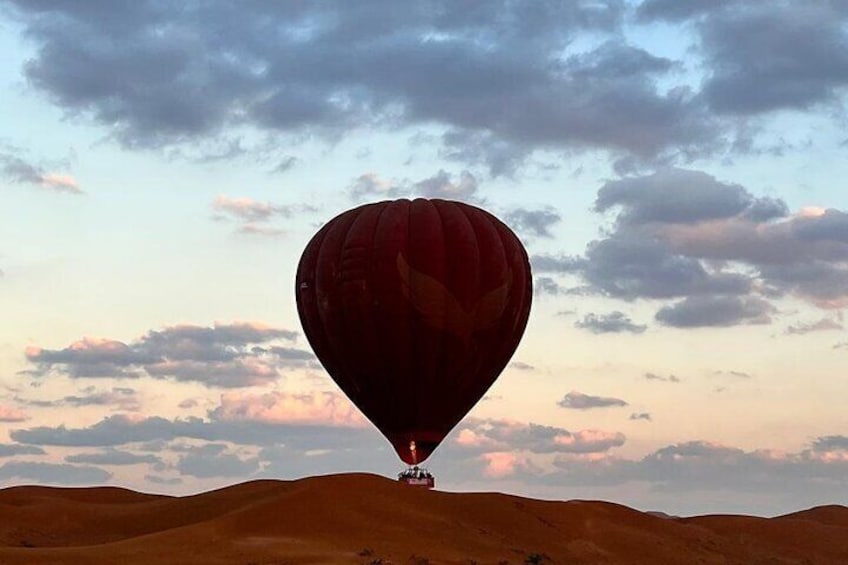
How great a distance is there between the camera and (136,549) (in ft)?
139

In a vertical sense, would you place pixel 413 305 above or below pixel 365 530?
above

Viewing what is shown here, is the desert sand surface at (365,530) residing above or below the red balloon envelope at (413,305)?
below

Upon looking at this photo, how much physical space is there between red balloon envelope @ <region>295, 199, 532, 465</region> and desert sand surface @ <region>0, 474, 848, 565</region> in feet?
13.0

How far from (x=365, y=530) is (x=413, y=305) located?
1088 cm

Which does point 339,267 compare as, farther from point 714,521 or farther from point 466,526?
point 714,521

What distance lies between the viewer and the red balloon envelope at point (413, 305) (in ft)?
179

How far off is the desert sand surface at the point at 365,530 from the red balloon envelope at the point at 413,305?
397cm

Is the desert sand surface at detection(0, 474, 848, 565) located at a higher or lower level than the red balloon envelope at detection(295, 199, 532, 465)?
lower

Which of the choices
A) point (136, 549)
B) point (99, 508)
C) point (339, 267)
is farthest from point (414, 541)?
point (99, 508)

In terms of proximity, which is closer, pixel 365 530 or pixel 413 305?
pixel 365 530

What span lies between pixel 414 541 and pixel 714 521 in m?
24.5

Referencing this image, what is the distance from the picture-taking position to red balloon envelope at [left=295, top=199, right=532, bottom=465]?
54.5m

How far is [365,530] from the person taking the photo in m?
47.0

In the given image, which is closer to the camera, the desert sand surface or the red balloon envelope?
the desert sand surface
